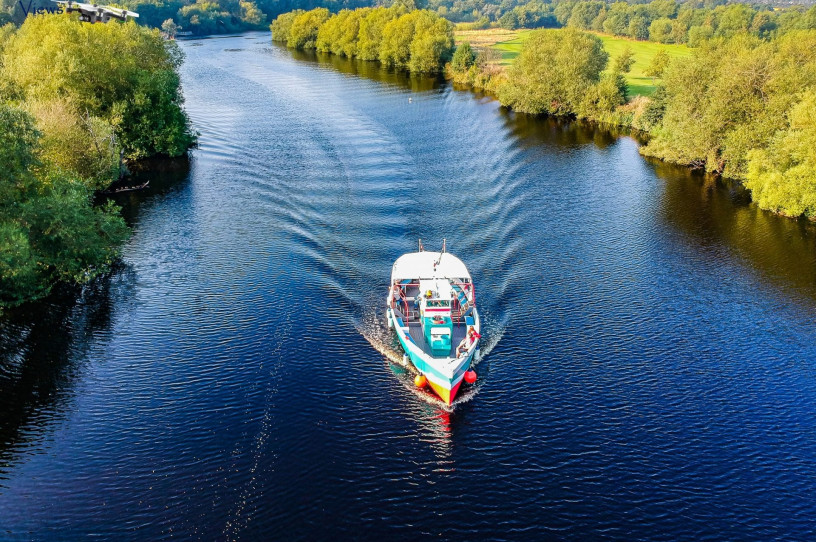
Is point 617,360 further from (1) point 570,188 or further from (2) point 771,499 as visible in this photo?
(1) point 570,188

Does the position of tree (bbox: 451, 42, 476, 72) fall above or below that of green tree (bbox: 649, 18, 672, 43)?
below

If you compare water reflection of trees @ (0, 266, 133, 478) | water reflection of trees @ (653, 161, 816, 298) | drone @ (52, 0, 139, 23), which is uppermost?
drone @ (52, 0, 139, 23)

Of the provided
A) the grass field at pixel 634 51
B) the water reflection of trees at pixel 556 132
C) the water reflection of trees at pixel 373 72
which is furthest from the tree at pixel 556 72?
the water reflection of trees at pixel 373 72

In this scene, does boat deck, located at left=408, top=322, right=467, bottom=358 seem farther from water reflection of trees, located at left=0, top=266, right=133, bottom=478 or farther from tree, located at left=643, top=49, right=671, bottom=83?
tree, located at left=643, top=49, right=671, bottom=83

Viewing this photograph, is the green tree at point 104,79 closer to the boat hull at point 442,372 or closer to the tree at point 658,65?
the boat hull at point 442,372

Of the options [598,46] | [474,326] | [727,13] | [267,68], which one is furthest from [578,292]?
[727,13]

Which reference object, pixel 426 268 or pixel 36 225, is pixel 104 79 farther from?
pixel 426 268

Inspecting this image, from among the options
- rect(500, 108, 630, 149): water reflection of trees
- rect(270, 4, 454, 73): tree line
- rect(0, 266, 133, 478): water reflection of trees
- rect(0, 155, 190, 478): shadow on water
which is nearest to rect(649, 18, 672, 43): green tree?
rect(270, 4, 454, 73): tree line
